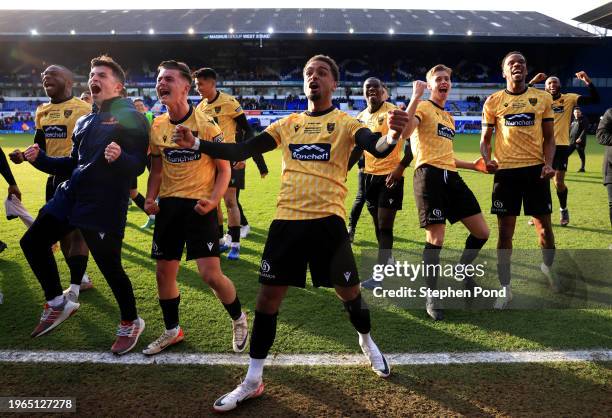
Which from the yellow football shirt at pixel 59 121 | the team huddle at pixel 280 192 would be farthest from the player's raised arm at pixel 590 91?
the yellow football shirt at pixel 59 121

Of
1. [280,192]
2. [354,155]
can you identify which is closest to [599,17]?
[354,155]

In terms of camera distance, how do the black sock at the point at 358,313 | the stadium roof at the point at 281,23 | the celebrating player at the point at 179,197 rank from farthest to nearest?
the stadium roof at the point at 281,23, the celebrating player at the point at 179,197, the black sock at the point at 358,313

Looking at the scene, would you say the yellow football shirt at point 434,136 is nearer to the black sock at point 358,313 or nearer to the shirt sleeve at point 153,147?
the black sock at point 358,313

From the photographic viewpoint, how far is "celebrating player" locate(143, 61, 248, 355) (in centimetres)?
369

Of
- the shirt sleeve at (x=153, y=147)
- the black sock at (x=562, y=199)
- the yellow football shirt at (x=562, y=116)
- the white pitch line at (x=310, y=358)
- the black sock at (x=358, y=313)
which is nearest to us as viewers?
the black sock at (x=358, y=313)

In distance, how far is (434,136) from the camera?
15.4 ft

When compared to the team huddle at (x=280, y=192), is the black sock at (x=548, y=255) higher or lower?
lower

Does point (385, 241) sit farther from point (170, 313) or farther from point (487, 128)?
point (170, 313)

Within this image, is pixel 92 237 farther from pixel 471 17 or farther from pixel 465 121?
pixel 471 17

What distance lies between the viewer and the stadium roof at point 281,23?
1688 inches

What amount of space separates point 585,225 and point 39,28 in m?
50.9

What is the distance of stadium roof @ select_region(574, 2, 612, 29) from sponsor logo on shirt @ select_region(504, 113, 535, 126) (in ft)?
153

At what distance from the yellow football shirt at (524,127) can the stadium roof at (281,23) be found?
39.3m

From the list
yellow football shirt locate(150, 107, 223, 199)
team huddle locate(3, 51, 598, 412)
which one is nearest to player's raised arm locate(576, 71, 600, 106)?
team huddle locate(3, 51, 598, 412)
